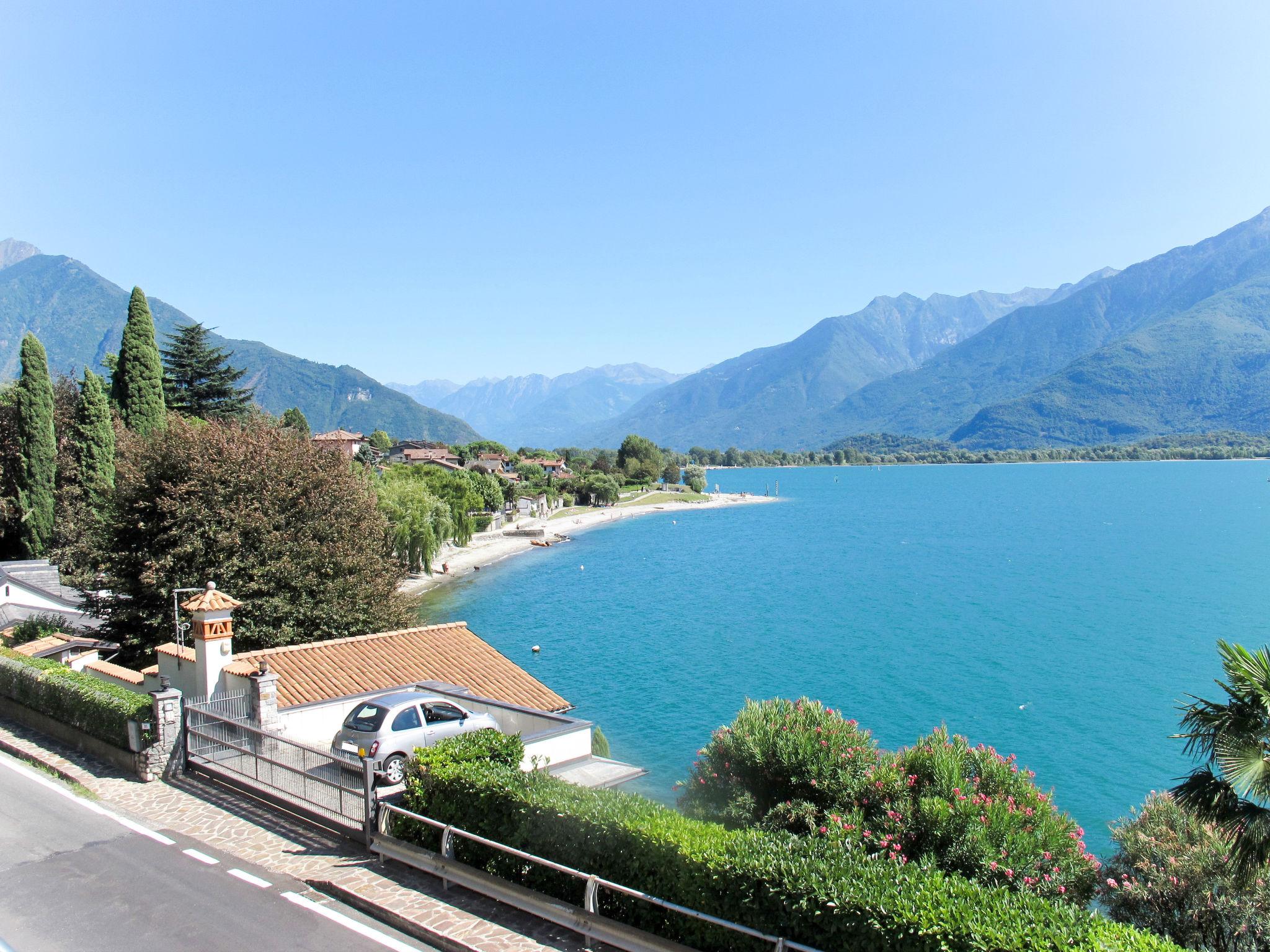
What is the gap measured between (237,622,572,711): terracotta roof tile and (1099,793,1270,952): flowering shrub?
1138cm

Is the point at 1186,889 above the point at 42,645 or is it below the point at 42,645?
below

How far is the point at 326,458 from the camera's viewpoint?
25.4 m

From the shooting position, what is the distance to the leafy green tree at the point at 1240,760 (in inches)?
297

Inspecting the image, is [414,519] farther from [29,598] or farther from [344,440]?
[344,440]

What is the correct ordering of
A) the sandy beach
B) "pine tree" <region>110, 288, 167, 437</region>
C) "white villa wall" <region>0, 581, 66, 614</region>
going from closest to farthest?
"white villa wall" <region>0, 581, 66, 614</region>
"pine tree" <region>110, 288, 167, 437</region>
the sandy beach

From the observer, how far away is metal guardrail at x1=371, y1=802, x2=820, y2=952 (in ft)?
22.2

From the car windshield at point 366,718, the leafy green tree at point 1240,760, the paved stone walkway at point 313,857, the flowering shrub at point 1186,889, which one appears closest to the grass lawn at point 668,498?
the car windshield at point 366,718

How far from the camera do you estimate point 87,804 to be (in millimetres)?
11633

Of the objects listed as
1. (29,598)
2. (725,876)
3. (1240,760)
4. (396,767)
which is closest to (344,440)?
(29,598)

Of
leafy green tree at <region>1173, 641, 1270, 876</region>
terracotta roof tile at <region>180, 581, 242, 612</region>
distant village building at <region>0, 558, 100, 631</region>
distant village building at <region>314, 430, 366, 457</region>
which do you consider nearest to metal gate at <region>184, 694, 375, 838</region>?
terracotta roof tile at <region>180, 581, 242, 612</region>

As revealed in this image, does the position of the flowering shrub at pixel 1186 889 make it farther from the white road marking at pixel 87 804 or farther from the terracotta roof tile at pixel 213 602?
the terracotta roof tile at pixel 213 602

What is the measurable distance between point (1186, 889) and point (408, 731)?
10.9m

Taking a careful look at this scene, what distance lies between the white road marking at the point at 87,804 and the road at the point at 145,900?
0.03 meters

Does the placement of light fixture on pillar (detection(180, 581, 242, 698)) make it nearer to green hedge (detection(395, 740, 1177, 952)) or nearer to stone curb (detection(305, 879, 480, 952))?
stone curb (detection(305, 879, 480, 952))
